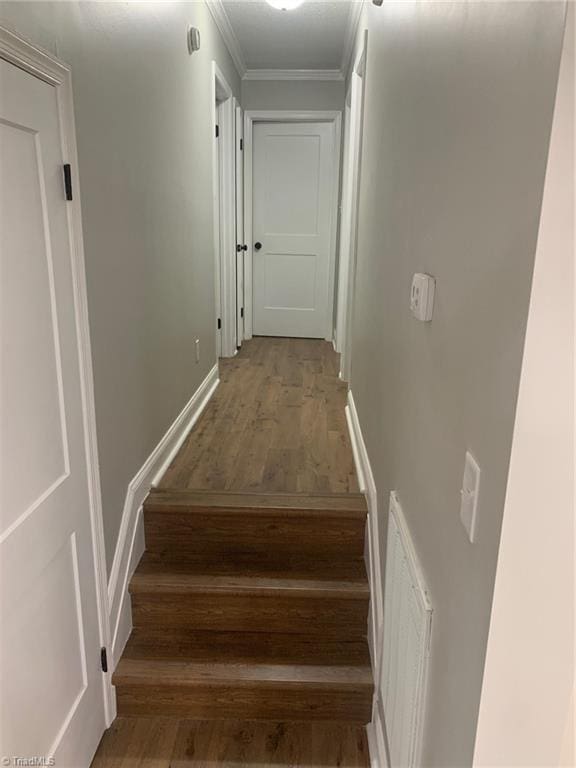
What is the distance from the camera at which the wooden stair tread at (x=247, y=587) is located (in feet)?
6.57

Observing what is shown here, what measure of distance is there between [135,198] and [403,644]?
5.62ft

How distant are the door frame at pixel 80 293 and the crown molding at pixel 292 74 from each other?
3695 millimetres

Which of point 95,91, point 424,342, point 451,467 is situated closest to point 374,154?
point 95,91

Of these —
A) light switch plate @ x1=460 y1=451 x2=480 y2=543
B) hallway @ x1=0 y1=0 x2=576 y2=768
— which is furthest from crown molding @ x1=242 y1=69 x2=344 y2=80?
light switch plate @ x1=460 y1=451 x2=480 y2=543

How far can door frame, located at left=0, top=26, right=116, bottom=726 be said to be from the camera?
1.19 meters

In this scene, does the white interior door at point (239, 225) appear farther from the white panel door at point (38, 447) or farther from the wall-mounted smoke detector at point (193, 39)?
the white panel door at point (38, 447)

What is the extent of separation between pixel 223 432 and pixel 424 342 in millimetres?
1941

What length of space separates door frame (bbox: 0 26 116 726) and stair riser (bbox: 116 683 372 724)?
0.10 metres

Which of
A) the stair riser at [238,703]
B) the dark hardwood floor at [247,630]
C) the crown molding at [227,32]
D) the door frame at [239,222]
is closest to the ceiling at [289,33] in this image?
the crown molding at [227,32]

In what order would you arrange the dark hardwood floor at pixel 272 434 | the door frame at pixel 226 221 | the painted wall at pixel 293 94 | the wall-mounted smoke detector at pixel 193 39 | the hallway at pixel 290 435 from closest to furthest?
the hallway at pixel 290 435 → the dark hardwood floor at pixel 272 434 → the wall-mounted smoke detector at pixel 193 39 → the door frame at pixel 226 221 → the painted wall at pixel 293 94

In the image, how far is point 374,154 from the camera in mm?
2301

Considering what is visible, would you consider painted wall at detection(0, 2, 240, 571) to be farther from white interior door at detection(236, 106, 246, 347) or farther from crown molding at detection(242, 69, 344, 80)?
crown molding at detection(242, 69, 344, 80)

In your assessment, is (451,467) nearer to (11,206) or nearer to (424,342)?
(424,342)

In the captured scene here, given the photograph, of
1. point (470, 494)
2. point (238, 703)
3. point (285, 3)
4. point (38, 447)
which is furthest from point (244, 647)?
point (285, 3)
